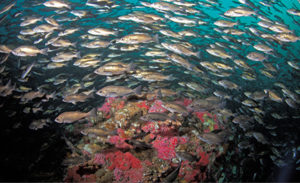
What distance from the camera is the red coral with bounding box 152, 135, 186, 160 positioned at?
5.54 meters

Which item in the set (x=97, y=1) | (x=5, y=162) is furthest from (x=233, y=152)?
(x=97, y=1)

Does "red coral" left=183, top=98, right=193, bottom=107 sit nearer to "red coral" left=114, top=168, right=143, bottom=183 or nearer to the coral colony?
the coral colony

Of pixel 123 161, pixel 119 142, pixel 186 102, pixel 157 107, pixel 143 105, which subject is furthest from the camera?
pixel 186 102

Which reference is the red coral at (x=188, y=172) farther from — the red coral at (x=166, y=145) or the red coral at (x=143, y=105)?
the red coral at (x=143, y=105)

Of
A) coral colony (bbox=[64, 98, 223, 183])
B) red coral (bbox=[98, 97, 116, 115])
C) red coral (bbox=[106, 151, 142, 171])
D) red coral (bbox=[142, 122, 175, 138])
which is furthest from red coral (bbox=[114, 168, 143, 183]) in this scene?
red coral (bbox=[98, 97, 116, 115])

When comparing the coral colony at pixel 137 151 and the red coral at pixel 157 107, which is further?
the red coral at pixel 157 107

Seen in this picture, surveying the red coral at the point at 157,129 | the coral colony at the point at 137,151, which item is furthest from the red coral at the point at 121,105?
the red coral at the point at 157,129

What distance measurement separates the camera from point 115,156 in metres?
5.36

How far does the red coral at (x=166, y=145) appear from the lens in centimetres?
554

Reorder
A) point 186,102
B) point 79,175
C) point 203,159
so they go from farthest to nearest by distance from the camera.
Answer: point 186,102
point 203,159
point 79,175

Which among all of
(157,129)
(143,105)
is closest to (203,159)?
(157,129)

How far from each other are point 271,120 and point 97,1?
1566 centimetres

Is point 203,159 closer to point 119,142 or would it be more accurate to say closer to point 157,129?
point 157,129

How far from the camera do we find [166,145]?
569 cm
